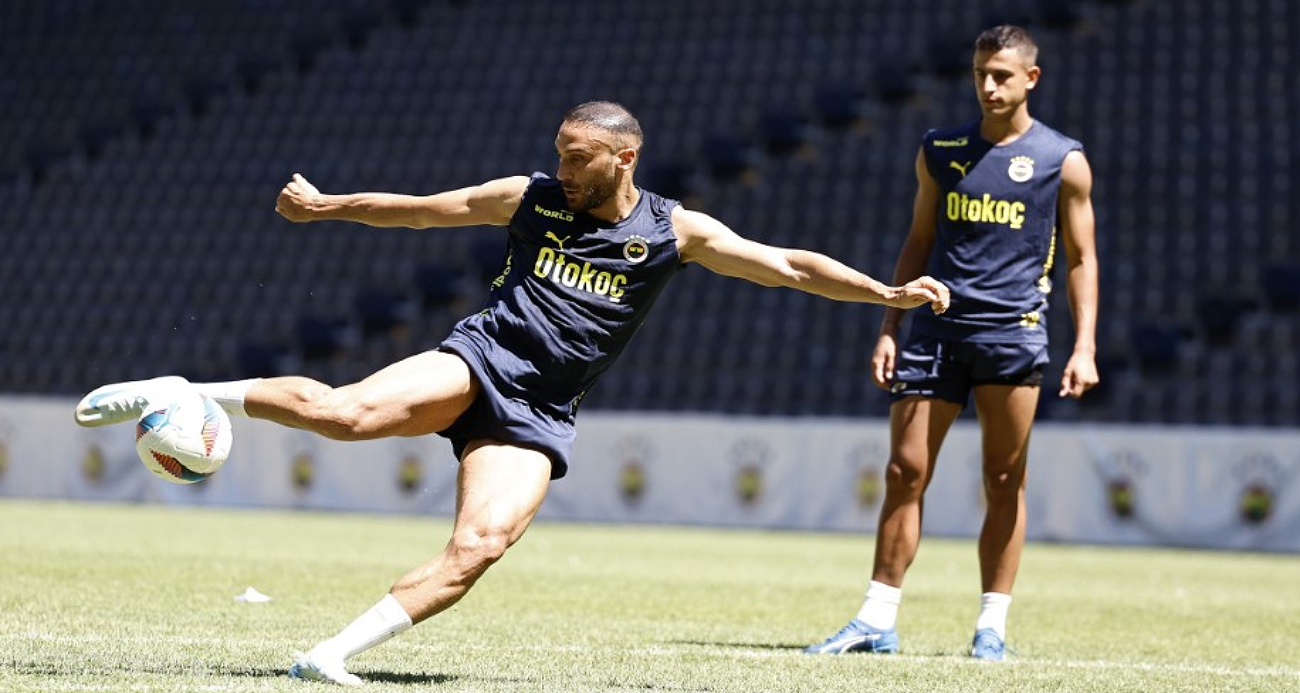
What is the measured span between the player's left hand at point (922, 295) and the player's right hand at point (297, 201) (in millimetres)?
1703

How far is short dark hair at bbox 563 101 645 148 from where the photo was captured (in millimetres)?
5309

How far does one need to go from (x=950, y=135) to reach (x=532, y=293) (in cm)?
202

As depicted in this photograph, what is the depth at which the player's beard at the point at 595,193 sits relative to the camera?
5.36 meters

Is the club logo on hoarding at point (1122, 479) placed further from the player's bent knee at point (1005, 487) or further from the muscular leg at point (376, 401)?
the muscular leg at point (376, 401)

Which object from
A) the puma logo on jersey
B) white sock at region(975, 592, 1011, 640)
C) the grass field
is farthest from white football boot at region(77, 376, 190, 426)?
white sock at region(975, 592, 1011, 640)

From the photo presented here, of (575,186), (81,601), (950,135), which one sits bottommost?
(81,601)

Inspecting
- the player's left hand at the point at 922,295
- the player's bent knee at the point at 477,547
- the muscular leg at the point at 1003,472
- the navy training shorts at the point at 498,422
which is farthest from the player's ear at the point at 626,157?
the muscular leg at the point at 1003,472

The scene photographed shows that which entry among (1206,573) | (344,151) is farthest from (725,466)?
(344,151)

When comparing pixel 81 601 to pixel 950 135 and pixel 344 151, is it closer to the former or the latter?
pixel 950 135

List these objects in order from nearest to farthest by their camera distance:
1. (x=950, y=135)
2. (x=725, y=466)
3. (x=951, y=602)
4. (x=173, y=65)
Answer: (x=950, y=135), (x=951, y=602), (x=725, y=466), (x=173, y=65)

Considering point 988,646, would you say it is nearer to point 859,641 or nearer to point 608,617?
point 859,641

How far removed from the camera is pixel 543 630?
22.1 ft

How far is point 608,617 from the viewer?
746cm

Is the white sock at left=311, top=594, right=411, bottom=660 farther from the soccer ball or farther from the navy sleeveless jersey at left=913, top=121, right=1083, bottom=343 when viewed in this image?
the navy sleeveless jersey at left=913, top=121, right=1083, bottom=343
